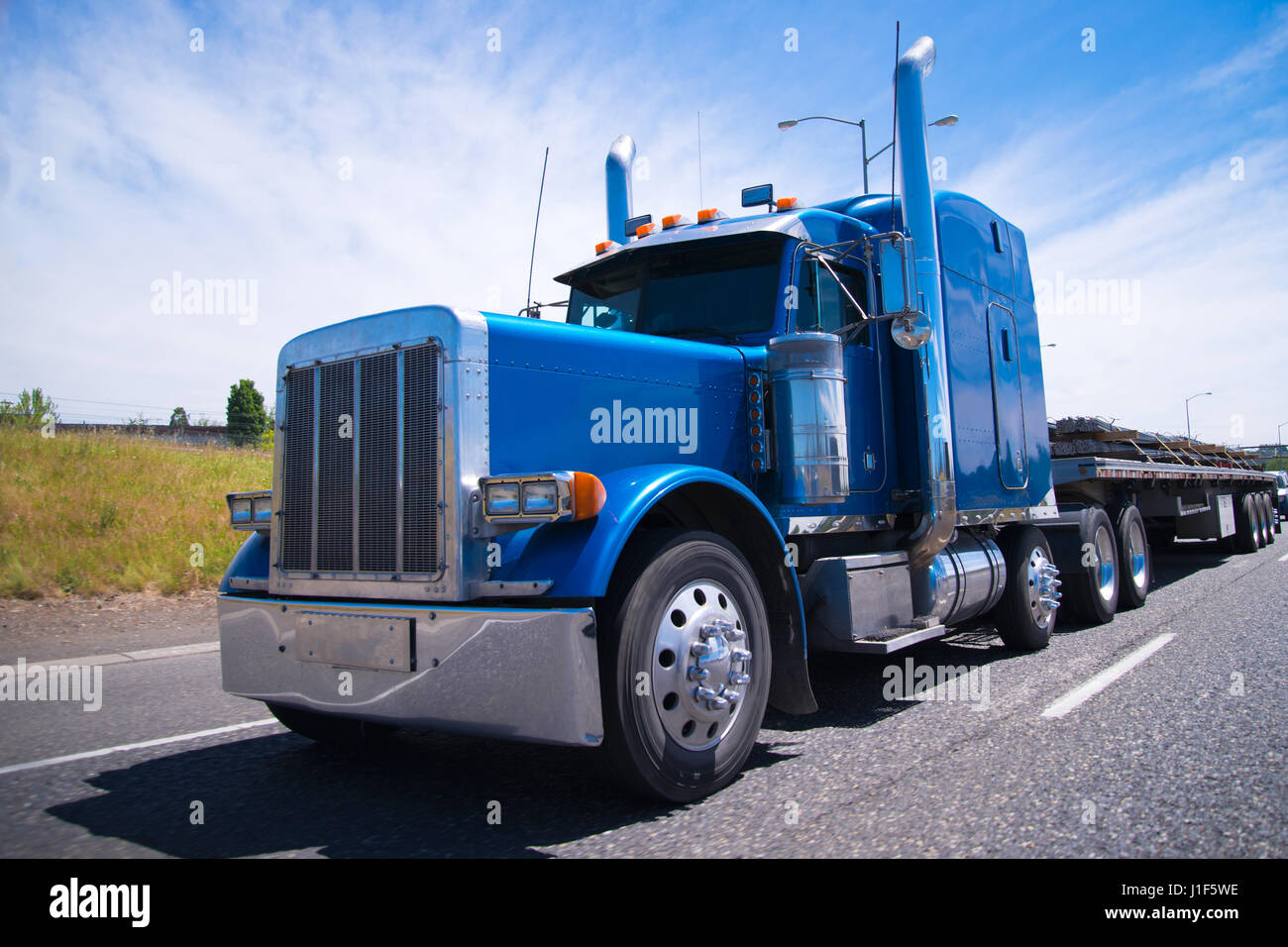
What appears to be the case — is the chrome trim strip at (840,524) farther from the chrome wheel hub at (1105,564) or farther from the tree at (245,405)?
the tree at (245,405)

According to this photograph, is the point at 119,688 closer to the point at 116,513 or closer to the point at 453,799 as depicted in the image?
the point at 453,799

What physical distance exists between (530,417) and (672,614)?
38.4 inches

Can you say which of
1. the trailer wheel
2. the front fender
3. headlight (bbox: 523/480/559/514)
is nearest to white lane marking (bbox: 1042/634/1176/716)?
the trailer wheel

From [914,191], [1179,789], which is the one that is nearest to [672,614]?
[1179,789]

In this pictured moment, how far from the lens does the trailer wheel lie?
7613 millimetres

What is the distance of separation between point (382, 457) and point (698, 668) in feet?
5.01

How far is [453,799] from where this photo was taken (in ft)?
11.3

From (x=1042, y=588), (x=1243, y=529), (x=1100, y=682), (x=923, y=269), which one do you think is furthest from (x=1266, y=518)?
(x=923, y=269)

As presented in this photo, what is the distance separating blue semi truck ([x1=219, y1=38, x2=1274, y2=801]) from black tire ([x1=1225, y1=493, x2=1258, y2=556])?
1218cm

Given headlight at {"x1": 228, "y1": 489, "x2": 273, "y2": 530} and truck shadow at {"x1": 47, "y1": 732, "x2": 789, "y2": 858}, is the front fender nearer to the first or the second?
headlight at {"x1": 228, "y1": 489, "x2": 273, "y2": 530}

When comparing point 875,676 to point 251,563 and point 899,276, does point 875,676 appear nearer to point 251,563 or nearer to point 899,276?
point 899,276

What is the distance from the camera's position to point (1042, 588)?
6.82 meters

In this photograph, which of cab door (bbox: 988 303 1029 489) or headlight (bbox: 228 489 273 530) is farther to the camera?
cab door (bbox: 988 303 1029 489)
